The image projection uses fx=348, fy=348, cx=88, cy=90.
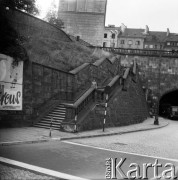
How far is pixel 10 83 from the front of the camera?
1684 centimetres

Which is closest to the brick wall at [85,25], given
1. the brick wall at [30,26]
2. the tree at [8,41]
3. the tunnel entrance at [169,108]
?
the tunnel entrance at [169,108]

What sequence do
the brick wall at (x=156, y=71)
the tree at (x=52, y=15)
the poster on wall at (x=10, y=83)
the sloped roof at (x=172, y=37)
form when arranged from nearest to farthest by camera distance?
the poster on wall at (x=10, y=83) < the brick wall at (x=156, y=71) < the tree at (x=52, y=15) < the sloped roof at (x=172, y=37)

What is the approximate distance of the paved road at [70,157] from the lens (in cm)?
888

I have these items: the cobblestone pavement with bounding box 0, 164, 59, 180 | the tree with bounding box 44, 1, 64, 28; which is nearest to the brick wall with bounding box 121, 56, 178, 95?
the tree with bounding box 44, 1, 64, 28

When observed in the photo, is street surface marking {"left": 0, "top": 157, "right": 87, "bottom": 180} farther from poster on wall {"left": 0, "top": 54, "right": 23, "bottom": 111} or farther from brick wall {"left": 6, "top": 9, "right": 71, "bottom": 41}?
brick wall {"left": 6, "top": 9, "right": 71, "bottom": 41}

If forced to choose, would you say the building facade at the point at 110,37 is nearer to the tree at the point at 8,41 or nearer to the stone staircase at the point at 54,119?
the stone staircase at the point at 54,119

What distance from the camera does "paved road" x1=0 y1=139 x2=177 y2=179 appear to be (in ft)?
29.1

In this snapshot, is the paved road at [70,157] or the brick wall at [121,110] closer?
the paved road at [70,157]

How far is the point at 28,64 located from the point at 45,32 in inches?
620

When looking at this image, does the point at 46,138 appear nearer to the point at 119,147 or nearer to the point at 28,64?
the point at 119,147

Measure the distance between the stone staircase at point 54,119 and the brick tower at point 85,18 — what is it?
135ft

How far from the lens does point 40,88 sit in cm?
1939

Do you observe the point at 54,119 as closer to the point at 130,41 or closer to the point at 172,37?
the point at 130,41

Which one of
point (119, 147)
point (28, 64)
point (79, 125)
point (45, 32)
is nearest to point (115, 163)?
point (119, 147)
